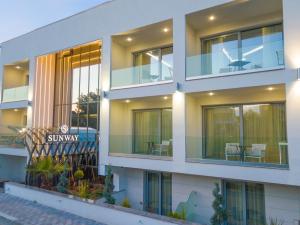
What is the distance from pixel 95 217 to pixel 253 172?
20.0 ft

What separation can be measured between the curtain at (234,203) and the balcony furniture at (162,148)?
2835mm

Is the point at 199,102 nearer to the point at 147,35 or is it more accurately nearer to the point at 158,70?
the point at 158,70

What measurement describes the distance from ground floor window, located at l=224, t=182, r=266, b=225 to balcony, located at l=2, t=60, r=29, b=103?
13.8 m

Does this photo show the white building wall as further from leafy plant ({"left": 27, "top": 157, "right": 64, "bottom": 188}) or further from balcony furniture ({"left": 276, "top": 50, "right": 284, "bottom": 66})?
leafy plant ({"left": 27, "top": 157, "right": 64, "bottom": 188})

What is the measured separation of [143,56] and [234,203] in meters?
8.58

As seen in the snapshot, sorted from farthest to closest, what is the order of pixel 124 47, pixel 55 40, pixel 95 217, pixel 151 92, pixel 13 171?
pixel 13 171 < pixel 55 40 < pixel 124 47 < pixel 151 92 < pixel 95 217

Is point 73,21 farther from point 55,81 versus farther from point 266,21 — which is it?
point 266,21

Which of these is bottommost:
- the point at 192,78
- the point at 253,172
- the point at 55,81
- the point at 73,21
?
the point at 253,172

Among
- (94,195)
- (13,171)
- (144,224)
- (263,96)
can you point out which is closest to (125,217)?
(144,224)

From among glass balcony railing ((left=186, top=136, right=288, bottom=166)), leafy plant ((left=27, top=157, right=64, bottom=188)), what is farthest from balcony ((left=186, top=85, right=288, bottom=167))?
leafy plant ((left=27, top=157, right=64, bottom=188))

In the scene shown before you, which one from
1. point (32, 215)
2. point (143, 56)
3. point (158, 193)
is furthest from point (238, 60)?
point (32, 215)

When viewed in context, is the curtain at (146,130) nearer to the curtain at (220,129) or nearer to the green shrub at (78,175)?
the curtain at (220,129)

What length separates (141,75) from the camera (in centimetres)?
1215

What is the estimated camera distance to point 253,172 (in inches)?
345
